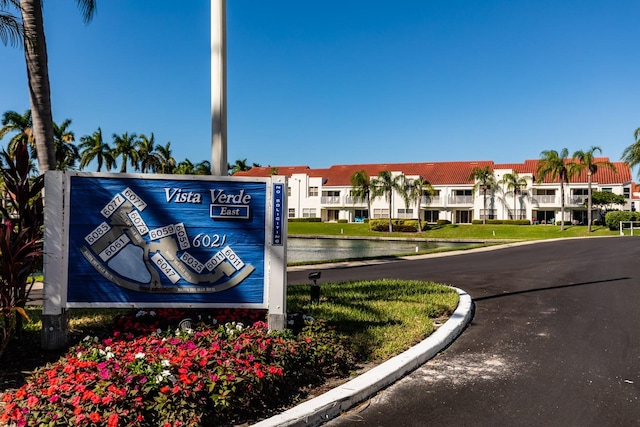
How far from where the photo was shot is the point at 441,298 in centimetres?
941

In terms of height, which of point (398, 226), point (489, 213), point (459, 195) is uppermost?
point (459, 195)

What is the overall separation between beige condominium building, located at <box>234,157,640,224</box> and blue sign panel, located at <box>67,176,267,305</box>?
53.5 meters

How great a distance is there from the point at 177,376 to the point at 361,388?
177cm

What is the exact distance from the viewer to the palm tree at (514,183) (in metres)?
60.9

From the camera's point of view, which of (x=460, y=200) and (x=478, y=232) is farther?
(x=460, y=200)

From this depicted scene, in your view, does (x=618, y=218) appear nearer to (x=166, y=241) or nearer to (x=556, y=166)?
(x=556, y=166)

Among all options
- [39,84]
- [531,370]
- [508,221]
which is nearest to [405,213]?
[508,221]

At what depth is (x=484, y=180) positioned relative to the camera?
202 feet

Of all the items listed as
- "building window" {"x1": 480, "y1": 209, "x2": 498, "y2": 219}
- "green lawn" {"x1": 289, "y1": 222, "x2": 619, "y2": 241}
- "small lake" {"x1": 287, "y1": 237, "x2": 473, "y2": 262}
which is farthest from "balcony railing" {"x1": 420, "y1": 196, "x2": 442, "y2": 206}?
"small lake" {"x1": 287, "y1": 237, "x2": 473, "y2": 262}

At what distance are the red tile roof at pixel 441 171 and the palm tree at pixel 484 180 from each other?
146 centimetres

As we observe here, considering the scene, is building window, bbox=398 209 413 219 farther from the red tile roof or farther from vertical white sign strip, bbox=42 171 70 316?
vertical white sign strip, bbox=42 171 70 316

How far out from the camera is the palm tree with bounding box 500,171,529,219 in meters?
60.9

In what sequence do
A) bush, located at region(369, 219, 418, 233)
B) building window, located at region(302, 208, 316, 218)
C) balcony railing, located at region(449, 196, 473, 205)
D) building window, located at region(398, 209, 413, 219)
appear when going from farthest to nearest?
building window, located at region(302, 208, 316, 218) < building window, located at region(398, 209, 413, 219) < balcony railing, located at region(449, 196, 473, 205) < bush, located at region(369, 219, 418, 233)

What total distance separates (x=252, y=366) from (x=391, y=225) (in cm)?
5383
